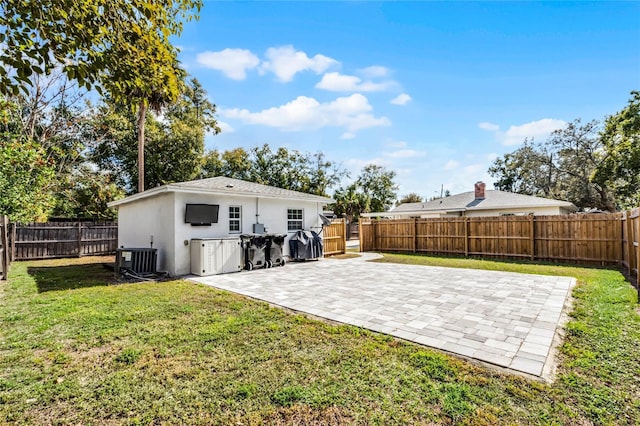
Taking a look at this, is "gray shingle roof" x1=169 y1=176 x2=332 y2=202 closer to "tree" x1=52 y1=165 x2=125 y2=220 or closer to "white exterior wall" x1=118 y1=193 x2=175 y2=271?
"white exterior wall" x1=118 y1=193 x2=175 y2=271

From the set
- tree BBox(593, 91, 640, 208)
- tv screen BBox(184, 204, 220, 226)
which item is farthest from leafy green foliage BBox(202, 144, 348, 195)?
tree BBox(593, 91, 640, 208)

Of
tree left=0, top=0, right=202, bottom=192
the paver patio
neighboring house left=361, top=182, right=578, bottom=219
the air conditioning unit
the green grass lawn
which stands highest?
tree left=0, top=0, right=202, bottom=192

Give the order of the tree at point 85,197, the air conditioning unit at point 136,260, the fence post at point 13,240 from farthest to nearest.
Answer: the tree at point 85,197, the fence post at point 13,240, the air conditioning unit at point 136,260

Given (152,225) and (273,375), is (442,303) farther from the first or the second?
(152,225)

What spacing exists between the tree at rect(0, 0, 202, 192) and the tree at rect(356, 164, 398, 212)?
31031 millimetres

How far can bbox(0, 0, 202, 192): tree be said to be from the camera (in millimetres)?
2580

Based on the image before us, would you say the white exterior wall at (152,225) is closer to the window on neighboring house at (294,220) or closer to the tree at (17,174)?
the tree at (17,174)

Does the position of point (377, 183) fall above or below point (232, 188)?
above

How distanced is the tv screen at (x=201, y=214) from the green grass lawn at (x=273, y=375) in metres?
4.37

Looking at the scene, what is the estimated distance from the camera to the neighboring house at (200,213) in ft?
29.8

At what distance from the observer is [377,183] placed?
34.1 metres

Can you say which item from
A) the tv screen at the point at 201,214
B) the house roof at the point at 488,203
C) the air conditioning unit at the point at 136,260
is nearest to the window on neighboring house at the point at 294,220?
the tv screen at the point at 201,214

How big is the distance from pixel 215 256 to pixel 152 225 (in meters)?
3.14

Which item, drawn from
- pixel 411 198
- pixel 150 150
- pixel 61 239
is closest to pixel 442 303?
pixel 61 239
